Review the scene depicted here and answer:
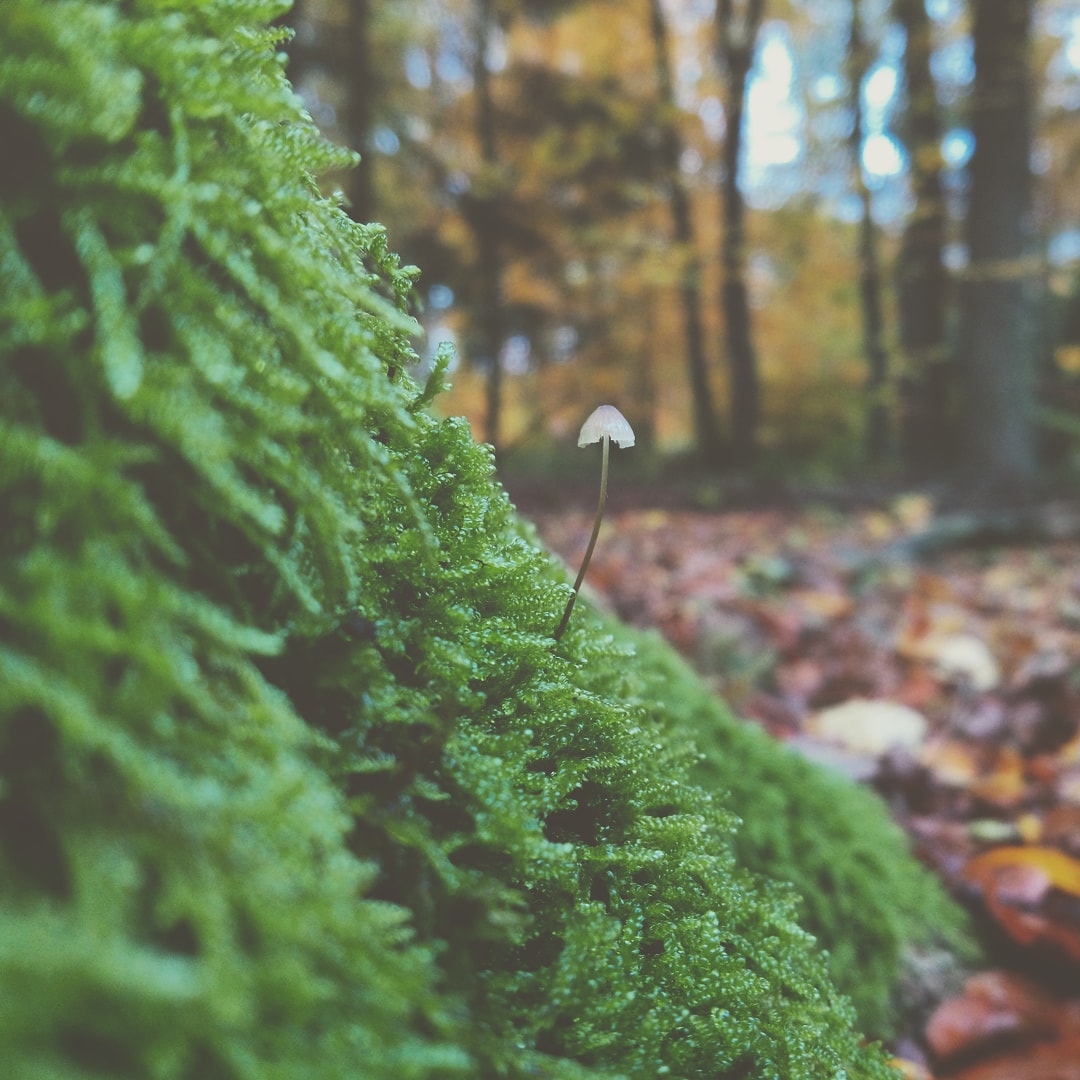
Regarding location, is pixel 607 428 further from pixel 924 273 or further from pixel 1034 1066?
pixel 924 273

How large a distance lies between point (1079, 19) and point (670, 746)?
11672 millimetres

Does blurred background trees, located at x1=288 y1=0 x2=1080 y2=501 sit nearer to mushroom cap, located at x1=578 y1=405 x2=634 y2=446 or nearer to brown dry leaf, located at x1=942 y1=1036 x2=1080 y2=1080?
mushroom cap, located at x1=578 y1=405 x2=634 y2=446

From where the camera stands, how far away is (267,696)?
0.54 m

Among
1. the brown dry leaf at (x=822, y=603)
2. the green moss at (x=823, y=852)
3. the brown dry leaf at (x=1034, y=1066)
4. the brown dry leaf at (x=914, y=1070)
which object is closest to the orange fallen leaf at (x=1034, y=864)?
the green moss at (x=823, y=852)

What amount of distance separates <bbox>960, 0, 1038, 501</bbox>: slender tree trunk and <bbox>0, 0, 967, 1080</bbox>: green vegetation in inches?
265

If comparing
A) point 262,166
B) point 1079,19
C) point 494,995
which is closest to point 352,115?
point 262,166

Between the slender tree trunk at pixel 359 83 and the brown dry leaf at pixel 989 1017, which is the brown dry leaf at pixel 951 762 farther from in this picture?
the slender tree trunk at pixel 359 83

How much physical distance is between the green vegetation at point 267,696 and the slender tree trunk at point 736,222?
8.49 meters

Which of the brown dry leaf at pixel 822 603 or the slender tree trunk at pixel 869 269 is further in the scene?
the slender tree trunk at pixel 869 269

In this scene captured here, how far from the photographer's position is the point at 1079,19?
8.86m

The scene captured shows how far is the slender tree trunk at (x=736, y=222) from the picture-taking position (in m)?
8.87

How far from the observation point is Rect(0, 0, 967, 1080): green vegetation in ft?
1.30

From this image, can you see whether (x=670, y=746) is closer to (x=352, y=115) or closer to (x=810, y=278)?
(x=352, y=115)

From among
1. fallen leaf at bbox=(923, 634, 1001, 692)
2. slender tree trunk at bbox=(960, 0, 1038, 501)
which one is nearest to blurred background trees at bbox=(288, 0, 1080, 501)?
slender tree trunk at bbox=(960, 0, 1038, 501)
